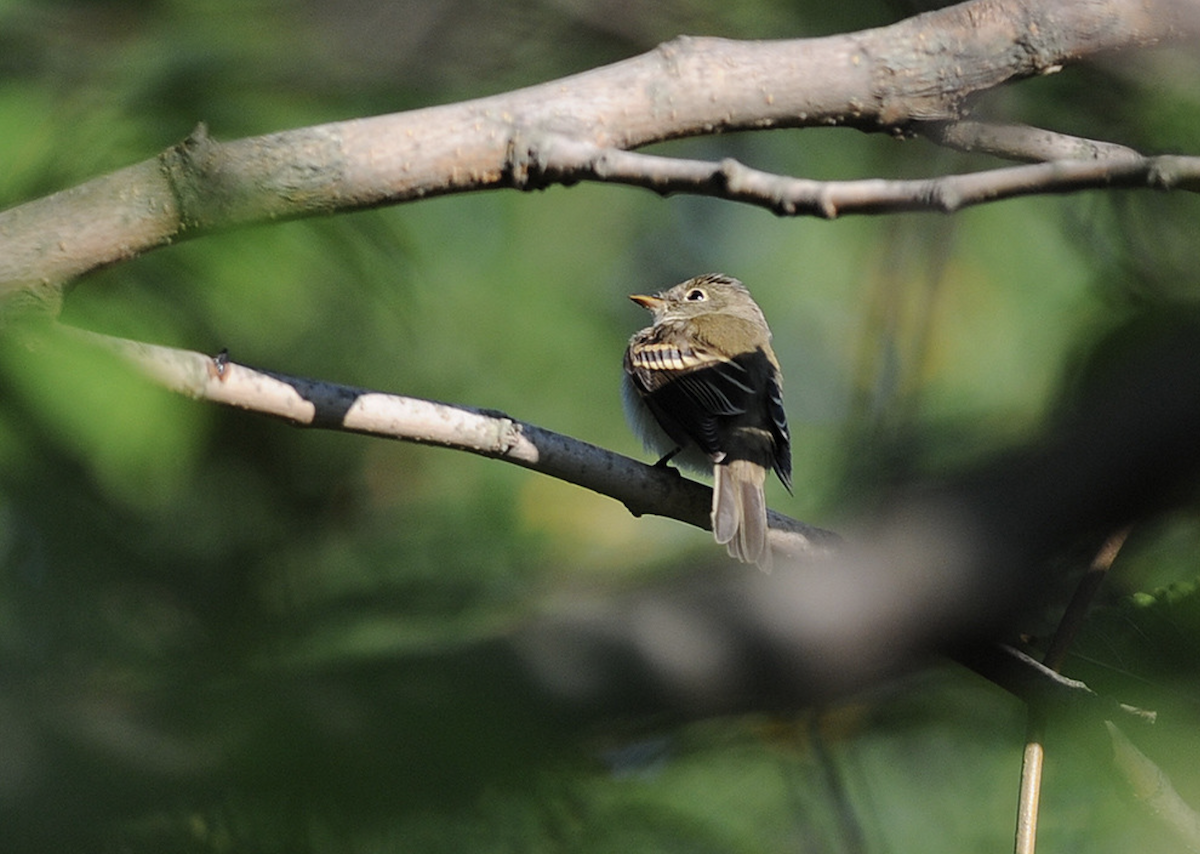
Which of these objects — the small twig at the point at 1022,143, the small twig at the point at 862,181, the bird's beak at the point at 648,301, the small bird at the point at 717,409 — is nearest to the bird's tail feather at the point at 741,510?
the small bird at the point at 717,409

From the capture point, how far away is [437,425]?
2080mm

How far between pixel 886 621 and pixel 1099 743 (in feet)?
0.82

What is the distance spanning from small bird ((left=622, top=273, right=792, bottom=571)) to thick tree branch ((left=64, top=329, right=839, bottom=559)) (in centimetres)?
31

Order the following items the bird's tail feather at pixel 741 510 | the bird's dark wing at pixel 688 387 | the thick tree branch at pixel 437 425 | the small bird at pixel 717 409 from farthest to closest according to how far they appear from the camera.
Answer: the bird's dark wing at pixel 688 387 < the small bird at pixel 717 409 < the bird's tail feather at pixel 741 510 < the thick tree branch at pixel 437 425

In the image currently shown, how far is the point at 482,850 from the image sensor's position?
33.0 inches

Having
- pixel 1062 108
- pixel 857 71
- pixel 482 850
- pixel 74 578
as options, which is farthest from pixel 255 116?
pixel 1062 108

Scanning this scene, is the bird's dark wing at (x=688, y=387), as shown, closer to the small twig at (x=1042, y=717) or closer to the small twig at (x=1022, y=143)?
the small twig at (x=1022, y=143)

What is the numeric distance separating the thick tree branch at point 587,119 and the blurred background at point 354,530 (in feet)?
0.24

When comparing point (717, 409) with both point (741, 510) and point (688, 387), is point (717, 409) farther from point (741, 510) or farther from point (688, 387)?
point (741, 510)

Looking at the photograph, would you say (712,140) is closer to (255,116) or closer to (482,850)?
(255,116)

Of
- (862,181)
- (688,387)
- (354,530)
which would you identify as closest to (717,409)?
(688,387)

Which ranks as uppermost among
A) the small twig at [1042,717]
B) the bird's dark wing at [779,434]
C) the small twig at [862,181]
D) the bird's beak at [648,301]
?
the bird's beak at [648,301]

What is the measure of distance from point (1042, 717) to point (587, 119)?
110cm

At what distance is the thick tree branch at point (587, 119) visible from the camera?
127 centimetres
